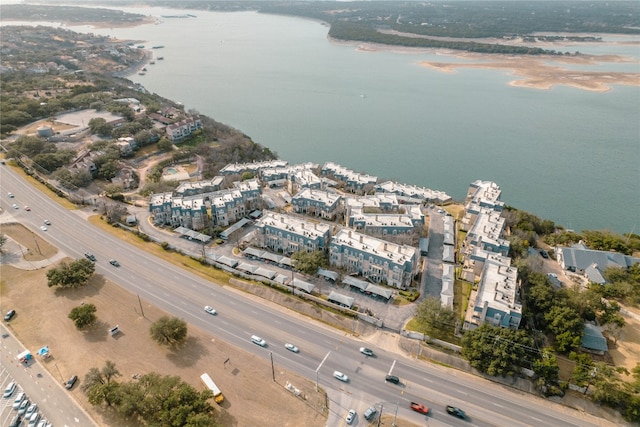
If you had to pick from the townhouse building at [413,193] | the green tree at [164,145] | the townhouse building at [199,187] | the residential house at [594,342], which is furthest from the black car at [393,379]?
the green tree at [164,145]

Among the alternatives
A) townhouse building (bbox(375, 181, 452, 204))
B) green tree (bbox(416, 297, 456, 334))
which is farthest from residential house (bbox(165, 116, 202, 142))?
green tree (bbox(416, 297, 456, 334))

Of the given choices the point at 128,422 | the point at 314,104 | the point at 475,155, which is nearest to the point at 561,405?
the point at 128,422

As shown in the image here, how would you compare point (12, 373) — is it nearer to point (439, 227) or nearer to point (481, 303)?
point (481, 303)

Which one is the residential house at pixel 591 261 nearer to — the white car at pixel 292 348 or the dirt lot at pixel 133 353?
the white car at pixel 292 348

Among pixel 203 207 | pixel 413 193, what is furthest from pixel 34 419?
pixel 413 193

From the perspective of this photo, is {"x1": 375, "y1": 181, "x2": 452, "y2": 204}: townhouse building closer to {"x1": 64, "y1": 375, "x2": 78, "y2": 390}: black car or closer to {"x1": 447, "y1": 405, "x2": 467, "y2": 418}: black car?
{"x1": 447, "y1": 405, "x2": 467, "y2": 418}: black car
